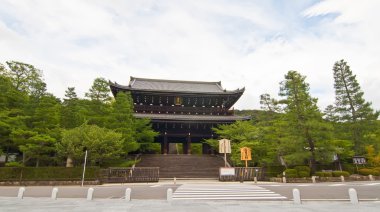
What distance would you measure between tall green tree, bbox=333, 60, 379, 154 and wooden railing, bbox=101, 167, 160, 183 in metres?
23.3

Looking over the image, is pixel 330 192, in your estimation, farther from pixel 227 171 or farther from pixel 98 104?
pixel 98 104

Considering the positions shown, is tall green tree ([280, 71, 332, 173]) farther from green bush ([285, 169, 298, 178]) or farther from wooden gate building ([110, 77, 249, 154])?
wooden gate building ([110, 77, 249, 154])

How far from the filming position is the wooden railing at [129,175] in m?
18.8

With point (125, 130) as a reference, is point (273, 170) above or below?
below

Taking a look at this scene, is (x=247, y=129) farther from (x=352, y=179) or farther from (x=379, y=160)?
(x=379, y=160)

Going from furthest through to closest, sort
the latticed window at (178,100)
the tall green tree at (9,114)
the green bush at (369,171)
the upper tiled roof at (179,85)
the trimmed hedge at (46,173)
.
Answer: the upper tiled roof at (179,85)
the latticed window at (178,100)
the green bush at (369,171)
the tall green tree at (9,114)
the trimmed hedge at (46,173)

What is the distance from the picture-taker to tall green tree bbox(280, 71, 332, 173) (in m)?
18.6

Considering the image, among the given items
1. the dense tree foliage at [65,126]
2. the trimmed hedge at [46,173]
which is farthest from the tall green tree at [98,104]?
the trimmed hedge at [46,173]

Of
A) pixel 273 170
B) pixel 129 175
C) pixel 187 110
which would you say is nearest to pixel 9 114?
pixel 129 175

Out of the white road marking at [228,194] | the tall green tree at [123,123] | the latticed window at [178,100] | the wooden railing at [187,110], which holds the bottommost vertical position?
the white road marking at [228,194]

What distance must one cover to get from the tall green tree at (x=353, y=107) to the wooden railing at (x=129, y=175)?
917 inches

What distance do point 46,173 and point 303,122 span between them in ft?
A: 72.1

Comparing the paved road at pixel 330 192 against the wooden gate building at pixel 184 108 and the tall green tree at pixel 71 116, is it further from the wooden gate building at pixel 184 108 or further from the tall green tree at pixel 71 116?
the tall green tree at pixel 71 116

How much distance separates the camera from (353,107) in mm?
28547
